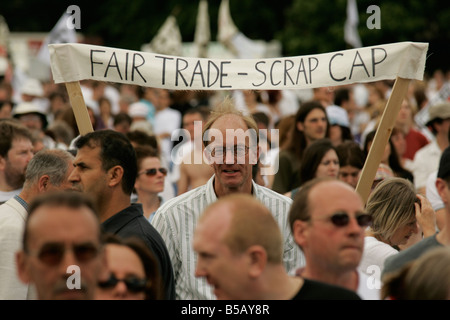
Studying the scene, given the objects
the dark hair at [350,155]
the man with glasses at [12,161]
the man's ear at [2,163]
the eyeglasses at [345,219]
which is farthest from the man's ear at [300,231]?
the dark hair at [350,155]

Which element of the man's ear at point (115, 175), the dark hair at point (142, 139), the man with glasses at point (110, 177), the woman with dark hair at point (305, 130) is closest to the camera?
the man with glasses at point (110, 177)

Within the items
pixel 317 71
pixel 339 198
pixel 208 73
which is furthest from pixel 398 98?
pixel 339 198

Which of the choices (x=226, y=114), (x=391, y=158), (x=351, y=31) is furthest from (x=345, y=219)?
(x=351, y=31)

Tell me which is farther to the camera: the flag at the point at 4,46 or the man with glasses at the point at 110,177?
the flag at the point at 4,46

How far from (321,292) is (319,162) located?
4.21 m

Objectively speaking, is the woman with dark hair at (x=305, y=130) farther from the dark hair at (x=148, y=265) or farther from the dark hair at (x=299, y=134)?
the dark hair at (x=148, y=265)

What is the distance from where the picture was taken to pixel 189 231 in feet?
17.9

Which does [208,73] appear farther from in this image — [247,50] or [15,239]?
[247,50]

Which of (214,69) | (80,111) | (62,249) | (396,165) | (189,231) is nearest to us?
(62,249)

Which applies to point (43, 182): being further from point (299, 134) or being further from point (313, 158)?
point (299, 134)

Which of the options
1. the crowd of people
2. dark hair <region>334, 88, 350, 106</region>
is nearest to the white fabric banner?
the crowd of people

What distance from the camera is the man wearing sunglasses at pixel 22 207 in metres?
4.96

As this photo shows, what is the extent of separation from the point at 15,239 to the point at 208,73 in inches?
79.0

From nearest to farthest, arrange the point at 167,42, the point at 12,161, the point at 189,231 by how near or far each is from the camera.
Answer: the point at 189,231 < the point at 12,161 < the point at 167,42
